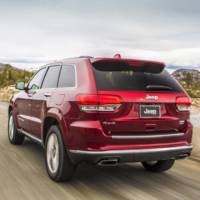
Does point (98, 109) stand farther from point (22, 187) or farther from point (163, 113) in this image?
point (22, 187)

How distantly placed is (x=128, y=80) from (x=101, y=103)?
0.61 metres

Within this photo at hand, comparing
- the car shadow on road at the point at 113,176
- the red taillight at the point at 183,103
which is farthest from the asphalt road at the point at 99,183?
the red taillight at the point at 183,103

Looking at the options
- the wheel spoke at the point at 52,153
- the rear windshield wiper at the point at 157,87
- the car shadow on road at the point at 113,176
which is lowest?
the car shadow on road at the point at 113,176

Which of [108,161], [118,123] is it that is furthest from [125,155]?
[118,123]

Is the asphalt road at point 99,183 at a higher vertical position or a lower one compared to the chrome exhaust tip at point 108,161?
lower

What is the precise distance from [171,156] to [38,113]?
7.92 feet

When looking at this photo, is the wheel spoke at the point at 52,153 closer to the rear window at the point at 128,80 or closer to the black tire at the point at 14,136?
the rear window at the point at 128,80

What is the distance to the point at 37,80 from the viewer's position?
23.8 ft

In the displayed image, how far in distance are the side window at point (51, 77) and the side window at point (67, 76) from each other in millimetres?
211

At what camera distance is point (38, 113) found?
651 cm

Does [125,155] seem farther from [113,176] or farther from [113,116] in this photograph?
[113,176]

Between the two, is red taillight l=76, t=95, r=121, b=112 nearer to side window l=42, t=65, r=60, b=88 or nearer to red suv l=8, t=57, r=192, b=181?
red suv l=8, t=57, r=192, b=181

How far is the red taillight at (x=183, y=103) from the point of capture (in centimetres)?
533

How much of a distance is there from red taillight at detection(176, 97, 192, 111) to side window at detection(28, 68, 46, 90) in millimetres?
2701
